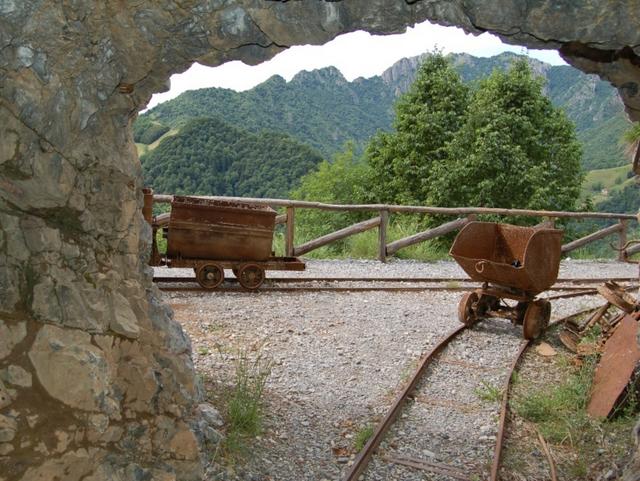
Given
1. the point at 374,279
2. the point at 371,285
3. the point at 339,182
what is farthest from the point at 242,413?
the point at 339,182

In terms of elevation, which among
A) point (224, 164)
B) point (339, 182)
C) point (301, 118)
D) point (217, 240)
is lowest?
point (217, 240)

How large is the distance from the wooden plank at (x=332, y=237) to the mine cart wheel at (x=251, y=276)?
2.43 metres

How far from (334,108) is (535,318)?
7108 centimetres

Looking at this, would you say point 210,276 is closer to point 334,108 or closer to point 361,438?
point 361,438

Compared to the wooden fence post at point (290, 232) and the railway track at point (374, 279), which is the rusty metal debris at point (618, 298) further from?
the wooden fence post at point (290, 232)

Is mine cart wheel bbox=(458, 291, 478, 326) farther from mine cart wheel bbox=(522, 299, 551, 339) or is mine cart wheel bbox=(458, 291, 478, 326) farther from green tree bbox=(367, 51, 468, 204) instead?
green tree bbox=(367, 51, 468, 204)

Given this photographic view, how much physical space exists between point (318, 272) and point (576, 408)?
5.84 m

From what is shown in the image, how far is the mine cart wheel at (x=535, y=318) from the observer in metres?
7.84

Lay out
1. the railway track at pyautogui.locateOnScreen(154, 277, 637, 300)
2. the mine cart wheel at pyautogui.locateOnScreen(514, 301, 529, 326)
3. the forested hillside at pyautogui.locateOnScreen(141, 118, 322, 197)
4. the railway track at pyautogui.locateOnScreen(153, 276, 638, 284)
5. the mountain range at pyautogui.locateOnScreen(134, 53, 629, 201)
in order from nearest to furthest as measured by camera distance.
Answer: the mine cart wheel at pyautogui.locateOnScreen(514, 301, 529, 326)
the railway track at pyautogui.locateOnScreen(154, 277, 637, 300)
the railway track at pyautogui.locateOnScreen(153, 276, 638, 284)
the forested hillside at pyautogui.locateOnScreen(141, 118, 322, 197)
the mountain range at pyautogui.locateOnScreen(134, 53, 629, 201)

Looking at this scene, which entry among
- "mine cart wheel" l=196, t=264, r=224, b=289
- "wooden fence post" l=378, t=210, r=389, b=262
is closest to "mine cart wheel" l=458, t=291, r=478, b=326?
"mine cart wheel" l=196, t=264, r=224, b=289

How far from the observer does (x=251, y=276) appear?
9.37m

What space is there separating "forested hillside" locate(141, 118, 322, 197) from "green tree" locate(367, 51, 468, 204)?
11337 mm

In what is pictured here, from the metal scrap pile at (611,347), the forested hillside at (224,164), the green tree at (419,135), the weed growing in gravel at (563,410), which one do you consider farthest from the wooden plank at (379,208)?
the forested hillside at (224,164)

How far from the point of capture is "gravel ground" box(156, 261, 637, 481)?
5.00 metres
